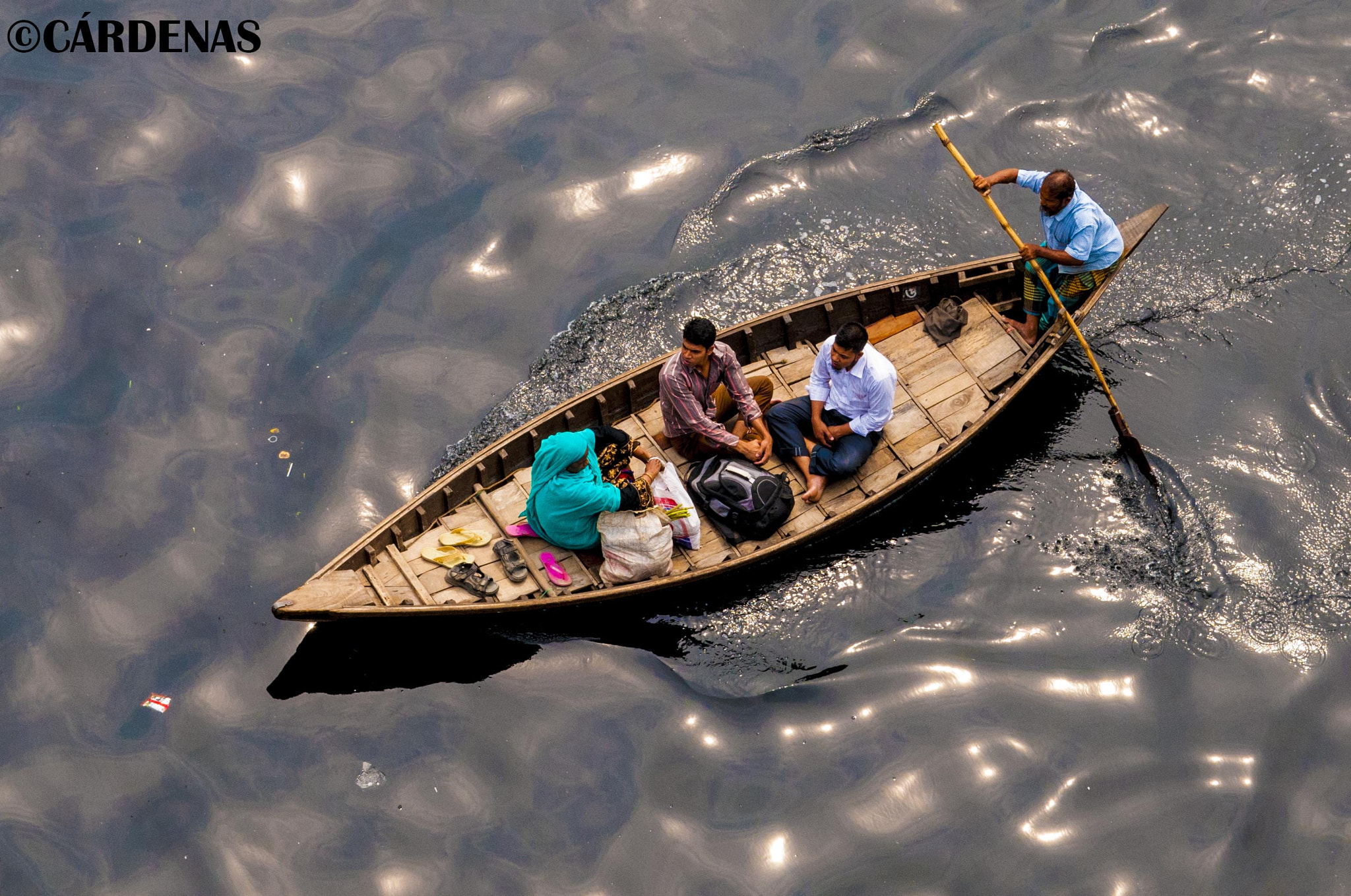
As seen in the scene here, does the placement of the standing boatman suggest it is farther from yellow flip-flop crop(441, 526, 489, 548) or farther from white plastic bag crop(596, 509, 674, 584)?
yellow flip-flop crop(441, 526, 489, 548)

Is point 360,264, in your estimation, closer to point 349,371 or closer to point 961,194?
point 349,371

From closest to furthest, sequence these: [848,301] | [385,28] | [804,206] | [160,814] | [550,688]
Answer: [160,814], [550,688], [848,301], [804,206], [385,28]

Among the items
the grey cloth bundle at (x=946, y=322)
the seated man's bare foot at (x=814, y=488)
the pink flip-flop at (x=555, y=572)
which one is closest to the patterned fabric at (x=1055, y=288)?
the grey cloth bundle at (x=946, y=322)

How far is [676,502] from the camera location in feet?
35.1

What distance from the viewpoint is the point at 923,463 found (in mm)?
11281

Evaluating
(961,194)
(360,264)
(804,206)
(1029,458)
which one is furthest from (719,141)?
(1029,458)

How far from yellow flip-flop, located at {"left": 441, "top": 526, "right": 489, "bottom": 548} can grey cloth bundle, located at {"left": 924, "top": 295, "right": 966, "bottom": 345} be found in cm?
564

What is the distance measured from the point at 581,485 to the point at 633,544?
2.78 ft

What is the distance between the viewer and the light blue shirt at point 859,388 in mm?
10773

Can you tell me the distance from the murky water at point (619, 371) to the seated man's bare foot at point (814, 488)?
94 centimetres

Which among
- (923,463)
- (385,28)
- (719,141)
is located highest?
(385,28)

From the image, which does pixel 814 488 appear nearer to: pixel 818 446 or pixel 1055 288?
pixel 818 446

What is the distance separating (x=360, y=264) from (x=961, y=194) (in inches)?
322

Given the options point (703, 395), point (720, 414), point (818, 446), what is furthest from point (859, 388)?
point (703, 395)
